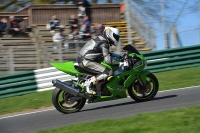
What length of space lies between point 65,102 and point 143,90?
1.70 metres

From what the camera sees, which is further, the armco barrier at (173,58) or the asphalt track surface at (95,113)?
the armco barrier at (173,58)

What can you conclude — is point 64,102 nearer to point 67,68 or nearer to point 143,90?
point 67,68

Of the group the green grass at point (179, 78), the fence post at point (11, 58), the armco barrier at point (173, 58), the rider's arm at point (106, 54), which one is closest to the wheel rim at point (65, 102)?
the rider's arm at point (106, 54)

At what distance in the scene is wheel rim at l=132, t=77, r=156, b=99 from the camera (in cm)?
943

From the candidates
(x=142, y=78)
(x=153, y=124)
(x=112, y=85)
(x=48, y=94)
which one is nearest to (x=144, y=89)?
(x=142, y=78)

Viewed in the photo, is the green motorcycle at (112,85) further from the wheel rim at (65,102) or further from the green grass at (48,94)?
the green grass at (48,94)

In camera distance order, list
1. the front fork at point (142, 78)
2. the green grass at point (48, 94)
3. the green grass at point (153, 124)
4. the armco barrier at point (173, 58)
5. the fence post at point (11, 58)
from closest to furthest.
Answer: the green grass at point (153, 124) < the front fork at point (142, 78) < the green grass at point (48, 94) < the armco barrier at point (173, 58) < the fence post at point (11, 58)

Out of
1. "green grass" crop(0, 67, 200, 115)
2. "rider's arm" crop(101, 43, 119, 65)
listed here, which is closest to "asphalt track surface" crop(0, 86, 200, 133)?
"rider's arm" crop(101, 43, 119, 65)

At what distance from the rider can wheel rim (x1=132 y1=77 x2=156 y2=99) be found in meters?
0.65

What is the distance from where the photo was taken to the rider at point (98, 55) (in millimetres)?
9125

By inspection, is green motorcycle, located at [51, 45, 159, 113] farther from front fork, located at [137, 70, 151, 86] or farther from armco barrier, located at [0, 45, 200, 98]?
armco barrier, located at [0, 45, 200, 98]

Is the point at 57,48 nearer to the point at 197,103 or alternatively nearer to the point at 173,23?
the point at 173,23

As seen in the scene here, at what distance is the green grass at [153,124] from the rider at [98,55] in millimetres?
2080

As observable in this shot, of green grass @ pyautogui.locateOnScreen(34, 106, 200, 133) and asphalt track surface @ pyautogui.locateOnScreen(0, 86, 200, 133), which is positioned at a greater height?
green grass @ pyautogui.locateOnScreen(34, 106, 200, 133)
